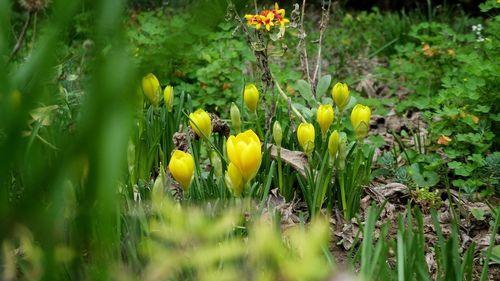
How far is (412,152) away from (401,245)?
1284mm

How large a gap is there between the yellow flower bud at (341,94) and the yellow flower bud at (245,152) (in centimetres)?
67

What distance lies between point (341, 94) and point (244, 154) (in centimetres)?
72

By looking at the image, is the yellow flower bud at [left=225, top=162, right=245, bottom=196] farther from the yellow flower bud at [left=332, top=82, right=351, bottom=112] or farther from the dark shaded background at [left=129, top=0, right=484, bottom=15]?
the dark shaded background at [left=129, top=0, right=484, bottom=15]

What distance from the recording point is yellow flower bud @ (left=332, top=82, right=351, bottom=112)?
2.06m

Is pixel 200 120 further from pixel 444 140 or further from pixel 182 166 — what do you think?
pixel 444 140

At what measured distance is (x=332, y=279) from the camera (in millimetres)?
762

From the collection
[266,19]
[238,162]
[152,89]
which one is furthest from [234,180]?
[266,19]

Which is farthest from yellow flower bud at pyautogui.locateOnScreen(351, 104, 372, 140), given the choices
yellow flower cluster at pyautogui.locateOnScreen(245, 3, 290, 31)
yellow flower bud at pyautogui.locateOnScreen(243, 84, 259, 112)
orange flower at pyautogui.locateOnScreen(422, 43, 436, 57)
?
orange flower at pyautogui.locateOnScreen(422, 43, 436, 57)

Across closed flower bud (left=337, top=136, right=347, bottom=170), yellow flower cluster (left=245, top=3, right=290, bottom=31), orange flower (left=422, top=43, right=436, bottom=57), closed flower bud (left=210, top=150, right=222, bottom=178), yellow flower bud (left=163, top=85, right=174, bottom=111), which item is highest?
yellow flower cluster (left=245, top=3, right=290, bottom=31)

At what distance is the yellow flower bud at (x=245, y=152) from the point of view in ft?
4.75

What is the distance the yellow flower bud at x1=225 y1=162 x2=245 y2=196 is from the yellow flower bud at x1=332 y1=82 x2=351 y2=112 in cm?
67

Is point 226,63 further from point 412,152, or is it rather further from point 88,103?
point 88,103

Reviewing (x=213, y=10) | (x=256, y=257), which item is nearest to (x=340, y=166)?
(x=256, y=257)

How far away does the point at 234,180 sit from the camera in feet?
4.92
